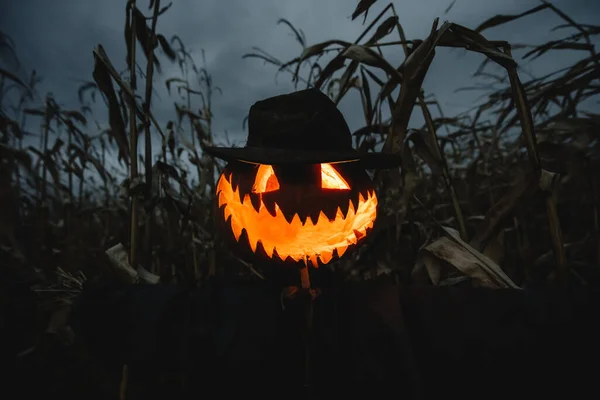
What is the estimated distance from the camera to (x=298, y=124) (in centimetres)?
97

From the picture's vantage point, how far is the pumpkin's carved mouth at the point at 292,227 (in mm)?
985

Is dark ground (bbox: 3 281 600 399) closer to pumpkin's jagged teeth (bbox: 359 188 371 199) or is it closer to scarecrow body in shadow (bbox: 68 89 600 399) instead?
scarecrow body in shadow (bbox: 68 89 600 399)

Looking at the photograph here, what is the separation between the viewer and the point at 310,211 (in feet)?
3.12

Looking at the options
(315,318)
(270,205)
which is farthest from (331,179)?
(315,318)

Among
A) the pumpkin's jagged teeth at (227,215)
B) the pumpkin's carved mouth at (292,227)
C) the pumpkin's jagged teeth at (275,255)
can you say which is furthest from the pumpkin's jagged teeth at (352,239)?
the pumpkin's jagged teeth at (227,215)

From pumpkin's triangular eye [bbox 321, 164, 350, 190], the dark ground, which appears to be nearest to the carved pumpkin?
pumpkin's triangular eye [bbox 321, 164, 350, 190]

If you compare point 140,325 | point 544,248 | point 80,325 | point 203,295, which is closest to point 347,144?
point 203,295

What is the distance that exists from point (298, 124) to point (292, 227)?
0.91 ft

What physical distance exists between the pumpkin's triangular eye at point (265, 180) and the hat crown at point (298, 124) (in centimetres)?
8

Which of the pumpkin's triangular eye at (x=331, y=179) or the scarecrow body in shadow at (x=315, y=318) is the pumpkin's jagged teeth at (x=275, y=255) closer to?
the scarecrow body in shadow at (x=315, y=318)

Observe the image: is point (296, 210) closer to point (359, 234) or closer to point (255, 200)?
point (255, 200)

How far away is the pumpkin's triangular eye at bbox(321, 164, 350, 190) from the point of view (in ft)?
3.45

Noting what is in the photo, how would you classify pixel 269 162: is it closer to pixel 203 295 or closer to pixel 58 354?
pixel 203 295

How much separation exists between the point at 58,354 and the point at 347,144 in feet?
5.92
